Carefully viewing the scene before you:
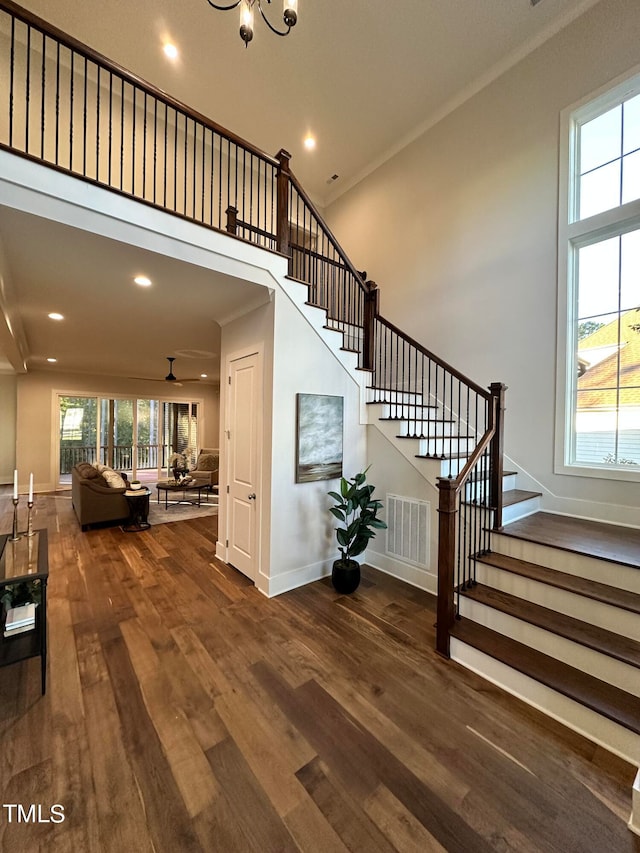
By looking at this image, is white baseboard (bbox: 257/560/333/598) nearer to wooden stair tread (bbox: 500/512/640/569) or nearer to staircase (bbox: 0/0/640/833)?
staircase (bbox: 0/0/640/833)

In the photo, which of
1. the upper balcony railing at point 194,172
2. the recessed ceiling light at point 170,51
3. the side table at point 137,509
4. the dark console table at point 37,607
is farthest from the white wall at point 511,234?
the side table at point 137,509

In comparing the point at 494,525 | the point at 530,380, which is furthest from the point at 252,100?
the point at 494,525

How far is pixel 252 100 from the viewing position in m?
4.61

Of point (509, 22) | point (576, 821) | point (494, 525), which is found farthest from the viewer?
point (509, 22)

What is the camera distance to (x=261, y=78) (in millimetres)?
4305

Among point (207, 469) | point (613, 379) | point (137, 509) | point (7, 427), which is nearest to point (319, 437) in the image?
point (613, 379)

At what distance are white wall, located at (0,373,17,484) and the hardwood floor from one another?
7.53 meters

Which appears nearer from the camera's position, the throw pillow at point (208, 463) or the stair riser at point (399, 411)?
the stair riser at point (399, 411)

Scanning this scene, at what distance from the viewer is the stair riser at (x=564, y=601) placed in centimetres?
200

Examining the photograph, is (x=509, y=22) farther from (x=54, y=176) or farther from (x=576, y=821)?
(x=576, y=821)

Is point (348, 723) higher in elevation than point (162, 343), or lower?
lower

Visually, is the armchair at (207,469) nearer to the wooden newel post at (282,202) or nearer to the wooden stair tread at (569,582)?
the wooden newel post at (282,202)

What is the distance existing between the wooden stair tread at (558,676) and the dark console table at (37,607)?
8.44 feet

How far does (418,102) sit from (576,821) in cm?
664
